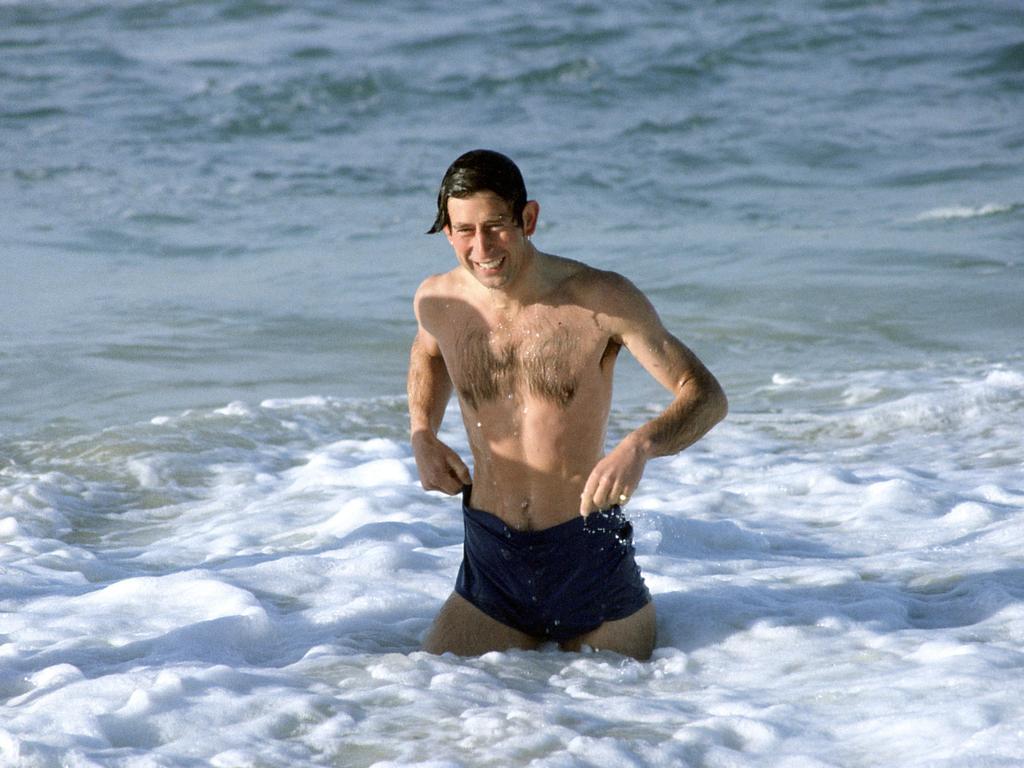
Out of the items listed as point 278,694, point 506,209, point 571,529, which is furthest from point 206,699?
point 506,209

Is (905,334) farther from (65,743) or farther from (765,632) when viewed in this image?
(65,743)

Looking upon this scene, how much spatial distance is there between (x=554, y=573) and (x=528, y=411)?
0.46 meters

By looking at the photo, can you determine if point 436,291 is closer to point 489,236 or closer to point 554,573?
point 489,236

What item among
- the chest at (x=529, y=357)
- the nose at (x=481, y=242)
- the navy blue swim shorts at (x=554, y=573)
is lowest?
the navy blue swim shorts at (x=554, y=573)

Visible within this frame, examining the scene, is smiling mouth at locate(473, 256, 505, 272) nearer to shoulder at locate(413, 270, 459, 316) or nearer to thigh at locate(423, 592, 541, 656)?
shoulder at locate(413, 270, 459, 316)

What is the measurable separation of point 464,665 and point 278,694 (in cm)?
52

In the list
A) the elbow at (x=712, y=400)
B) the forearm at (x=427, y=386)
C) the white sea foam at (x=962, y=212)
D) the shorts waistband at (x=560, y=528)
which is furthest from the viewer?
the white sea foam at (x=962, y=212)

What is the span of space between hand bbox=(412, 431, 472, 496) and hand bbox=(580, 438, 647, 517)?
19.2 inches

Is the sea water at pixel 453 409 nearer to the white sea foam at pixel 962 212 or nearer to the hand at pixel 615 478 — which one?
the white sea foam at pixel 962 212

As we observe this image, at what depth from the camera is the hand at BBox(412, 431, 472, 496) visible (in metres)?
3.85

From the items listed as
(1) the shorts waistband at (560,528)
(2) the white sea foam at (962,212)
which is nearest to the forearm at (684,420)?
(1) the shorts waistband at (560,528)

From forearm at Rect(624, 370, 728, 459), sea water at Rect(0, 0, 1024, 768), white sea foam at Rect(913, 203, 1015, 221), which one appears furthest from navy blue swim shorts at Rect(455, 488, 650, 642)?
white sea foam at Rect(913, 203, 1015, 221)

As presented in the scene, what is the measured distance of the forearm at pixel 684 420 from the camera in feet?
11.7

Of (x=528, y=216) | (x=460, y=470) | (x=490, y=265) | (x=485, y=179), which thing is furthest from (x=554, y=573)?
(x=485, y=179)
